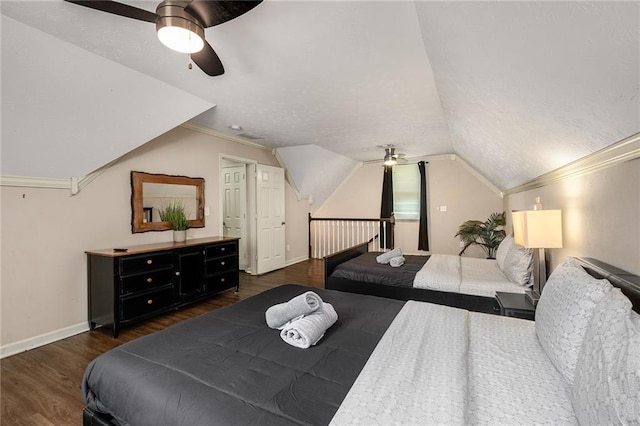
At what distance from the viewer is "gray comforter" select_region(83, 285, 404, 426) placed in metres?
0.97

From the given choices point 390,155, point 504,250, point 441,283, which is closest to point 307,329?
point 441,283

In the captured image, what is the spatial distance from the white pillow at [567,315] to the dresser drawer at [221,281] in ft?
11.3

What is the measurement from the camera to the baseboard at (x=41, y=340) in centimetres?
242

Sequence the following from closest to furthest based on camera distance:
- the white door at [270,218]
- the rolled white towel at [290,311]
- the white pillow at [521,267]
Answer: the rolled white towel at [290,311] → the white pillow at [521,267] → the white door at [270,218]

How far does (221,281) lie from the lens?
12.7 ft

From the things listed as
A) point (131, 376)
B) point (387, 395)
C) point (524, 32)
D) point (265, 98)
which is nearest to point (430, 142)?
point (265, 98)

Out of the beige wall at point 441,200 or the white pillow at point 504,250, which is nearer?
the white pillow at point 504,250

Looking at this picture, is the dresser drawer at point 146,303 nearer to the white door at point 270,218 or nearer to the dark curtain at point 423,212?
the white door at point 270,218

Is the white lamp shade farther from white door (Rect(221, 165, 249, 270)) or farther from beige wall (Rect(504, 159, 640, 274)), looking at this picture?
white door (Rect(221, 165, 249, 270))

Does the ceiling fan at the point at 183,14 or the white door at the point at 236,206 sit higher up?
the ceiling fan at the point at 183,14

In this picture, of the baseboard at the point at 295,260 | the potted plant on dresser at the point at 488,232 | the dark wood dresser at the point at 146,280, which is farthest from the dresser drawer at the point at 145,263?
the potted plant on dresser at the point at 488,232

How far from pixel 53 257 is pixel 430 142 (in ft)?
16.8

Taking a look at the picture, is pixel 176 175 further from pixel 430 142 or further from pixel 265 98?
pixel 430 142

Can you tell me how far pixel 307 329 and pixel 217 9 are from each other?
164cm
